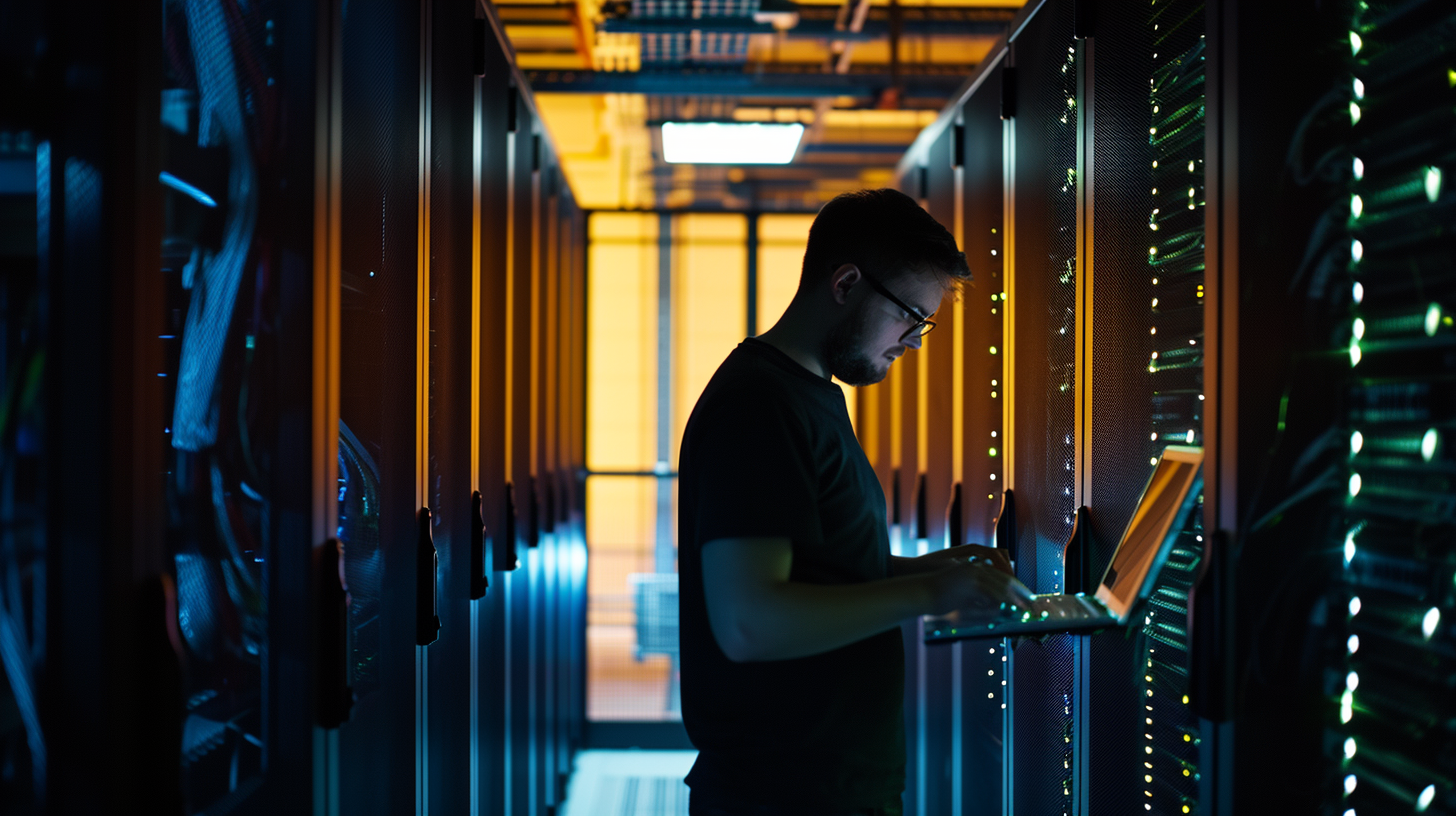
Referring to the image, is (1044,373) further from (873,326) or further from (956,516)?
(956,516)

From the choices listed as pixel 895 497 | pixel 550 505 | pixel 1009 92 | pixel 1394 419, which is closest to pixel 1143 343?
pixel 1394 419

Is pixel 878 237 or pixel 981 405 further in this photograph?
pixel 981 405

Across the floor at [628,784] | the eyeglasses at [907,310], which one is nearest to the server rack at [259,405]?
the eyeglasses at [907,310]

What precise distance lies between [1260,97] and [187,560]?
4.28 feet

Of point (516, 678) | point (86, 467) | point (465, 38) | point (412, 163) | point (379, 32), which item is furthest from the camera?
point (516, 678)

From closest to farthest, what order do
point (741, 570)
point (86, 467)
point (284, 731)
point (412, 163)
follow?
point (86, 467) → point (741, 570) → point (284, 731) → point (412, 163)

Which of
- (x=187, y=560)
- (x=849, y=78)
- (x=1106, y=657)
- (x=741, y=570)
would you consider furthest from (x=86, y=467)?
(x=849, y=78)

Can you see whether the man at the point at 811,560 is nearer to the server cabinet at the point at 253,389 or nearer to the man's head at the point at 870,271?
the man's head at the point at 870,271

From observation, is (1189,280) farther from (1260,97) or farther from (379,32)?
(379,32)

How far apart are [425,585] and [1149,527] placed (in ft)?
3.64

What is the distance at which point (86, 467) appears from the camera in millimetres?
779

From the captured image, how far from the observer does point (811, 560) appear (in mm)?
1153

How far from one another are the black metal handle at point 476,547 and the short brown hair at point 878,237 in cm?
97

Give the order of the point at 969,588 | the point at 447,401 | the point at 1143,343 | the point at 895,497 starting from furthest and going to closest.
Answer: the point at 895,497, the point at 447,401, the point at 1143,343, the point at 969,588
